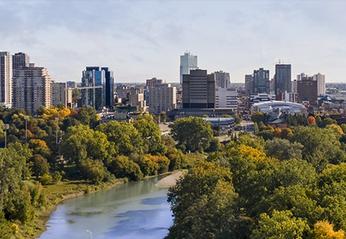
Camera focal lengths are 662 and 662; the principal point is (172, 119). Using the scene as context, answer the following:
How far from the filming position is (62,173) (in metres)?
20.6

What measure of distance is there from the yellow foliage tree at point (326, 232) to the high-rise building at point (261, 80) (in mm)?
60331

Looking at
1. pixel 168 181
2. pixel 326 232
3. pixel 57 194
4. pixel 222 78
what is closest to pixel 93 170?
pixel 57 194

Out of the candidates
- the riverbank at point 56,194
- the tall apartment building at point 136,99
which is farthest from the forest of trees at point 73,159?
the tall apartment building at point 136,99

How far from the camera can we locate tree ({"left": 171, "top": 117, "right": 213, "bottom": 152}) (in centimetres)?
2728

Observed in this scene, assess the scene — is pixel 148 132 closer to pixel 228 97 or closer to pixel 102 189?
pixel 102 189

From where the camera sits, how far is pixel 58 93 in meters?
43.2

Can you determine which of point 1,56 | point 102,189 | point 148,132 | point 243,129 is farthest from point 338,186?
point 1,56

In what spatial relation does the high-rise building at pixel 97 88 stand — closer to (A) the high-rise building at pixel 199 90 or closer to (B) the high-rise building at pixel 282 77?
(A) the high-rise building at pixel 199 90

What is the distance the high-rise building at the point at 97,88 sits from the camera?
1797 inches

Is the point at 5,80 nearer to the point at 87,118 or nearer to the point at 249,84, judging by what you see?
A: the point at 87,118

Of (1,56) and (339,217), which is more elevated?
(1,56)

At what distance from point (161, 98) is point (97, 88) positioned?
5972 mm

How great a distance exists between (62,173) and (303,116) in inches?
680

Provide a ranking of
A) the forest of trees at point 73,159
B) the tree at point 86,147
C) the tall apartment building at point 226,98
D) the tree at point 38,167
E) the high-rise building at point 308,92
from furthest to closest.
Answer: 1. the high-rise building at point 308,92
2. the tall apartment building at point 226,98
3. the tree at point 86,147
4. the tree at point 38,167
5. the forest of trees at point 73,159
